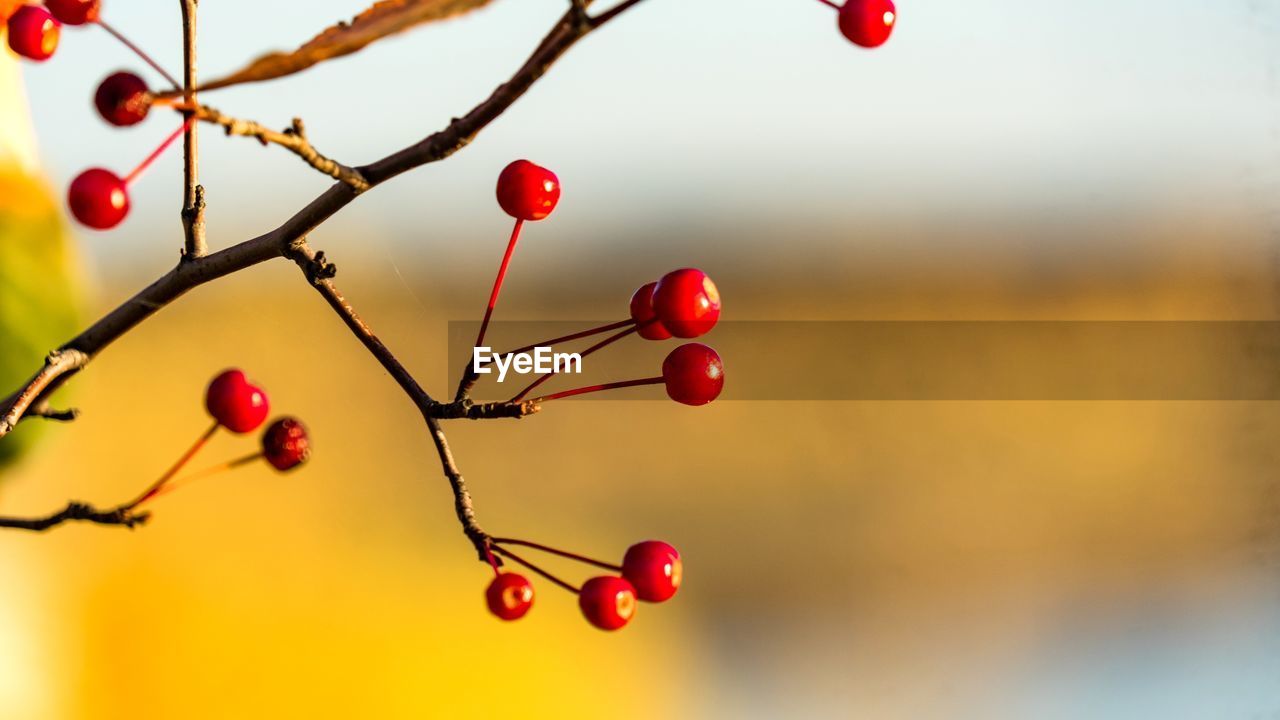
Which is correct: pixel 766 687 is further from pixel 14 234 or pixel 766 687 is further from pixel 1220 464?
pixel 14 234

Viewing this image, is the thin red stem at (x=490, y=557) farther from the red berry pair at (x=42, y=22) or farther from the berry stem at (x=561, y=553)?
the red berry pair at (x=42, y=22)

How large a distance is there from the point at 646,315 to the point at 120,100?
168 millimetres

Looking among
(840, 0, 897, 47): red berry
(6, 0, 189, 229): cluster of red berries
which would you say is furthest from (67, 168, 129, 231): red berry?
(840, 0, 897, 47): red berry

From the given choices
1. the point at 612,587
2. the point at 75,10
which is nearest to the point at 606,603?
the point at 612,587

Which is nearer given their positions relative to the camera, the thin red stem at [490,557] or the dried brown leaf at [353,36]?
the dried brown leaf at [353,36]

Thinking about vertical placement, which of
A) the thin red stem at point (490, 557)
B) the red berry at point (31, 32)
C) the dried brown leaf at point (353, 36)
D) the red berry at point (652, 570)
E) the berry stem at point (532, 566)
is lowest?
the berry stem at point (532, 566)

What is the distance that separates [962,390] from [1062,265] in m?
0.49

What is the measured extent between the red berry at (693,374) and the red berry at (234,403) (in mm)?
168

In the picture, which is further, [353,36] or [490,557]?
[490,557]

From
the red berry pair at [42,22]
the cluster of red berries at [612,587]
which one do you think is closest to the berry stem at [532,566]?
the cluster of red berries at [612,587]

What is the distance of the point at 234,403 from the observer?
1.33ft

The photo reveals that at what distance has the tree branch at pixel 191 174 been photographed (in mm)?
314

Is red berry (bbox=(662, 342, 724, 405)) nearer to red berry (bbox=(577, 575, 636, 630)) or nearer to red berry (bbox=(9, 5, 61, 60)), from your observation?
red berry (bbox=(577, 575, 636, 630))

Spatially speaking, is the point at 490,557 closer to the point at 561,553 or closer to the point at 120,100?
the point at 561,553
